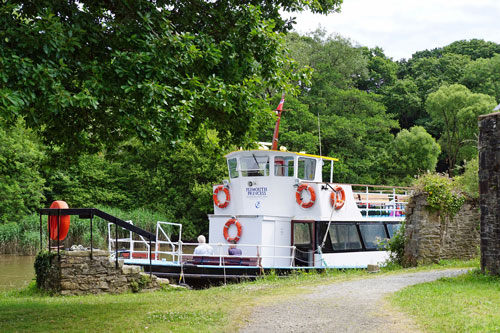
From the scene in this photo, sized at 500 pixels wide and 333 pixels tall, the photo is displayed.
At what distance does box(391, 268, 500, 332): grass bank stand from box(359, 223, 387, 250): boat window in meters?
7.66

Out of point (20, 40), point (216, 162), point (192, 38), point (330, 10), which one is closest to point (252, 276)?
point (330, 10)

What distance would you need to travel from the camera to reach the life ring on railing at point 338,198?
17.9 meters

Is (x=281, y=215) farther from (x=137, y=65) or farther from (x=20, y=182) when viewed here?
(x=20, y=182)

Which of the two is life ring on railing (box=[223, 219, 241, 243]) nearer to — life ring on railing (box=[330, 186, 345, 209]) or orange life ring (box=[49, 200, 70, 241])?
life ring on railing (box=[330, 186, 345, 209])

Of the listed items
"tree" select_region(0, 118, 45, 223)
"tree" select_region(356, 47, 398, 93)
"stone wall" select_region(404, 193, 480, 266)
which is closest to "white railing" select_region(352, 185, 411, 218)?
"stone wall" select_region(404, 193, 480, 266)

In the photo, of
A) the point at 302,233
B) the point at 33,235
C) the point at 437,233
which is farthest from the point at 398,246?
the point at 33,235

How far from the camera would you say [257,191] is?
17.6 metres

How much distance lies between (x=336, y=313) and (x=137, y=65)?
4615mm

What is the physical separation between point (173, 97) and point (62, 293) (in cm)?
576

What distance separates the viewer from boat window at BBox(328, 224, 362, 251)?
18.0 m

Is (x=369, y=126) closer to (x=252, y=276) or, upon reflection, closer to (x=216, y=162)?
(x=216, y=162)

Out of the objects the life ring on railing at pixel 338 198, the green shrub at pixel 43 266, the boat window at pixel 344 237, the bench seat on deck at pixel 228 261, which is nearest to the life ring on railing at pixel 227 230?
the bench seat on deck at pixel 228 261

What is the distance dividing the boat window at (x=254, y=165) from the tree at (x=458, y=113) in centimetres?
2716

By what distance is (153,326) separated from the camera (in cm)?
789
